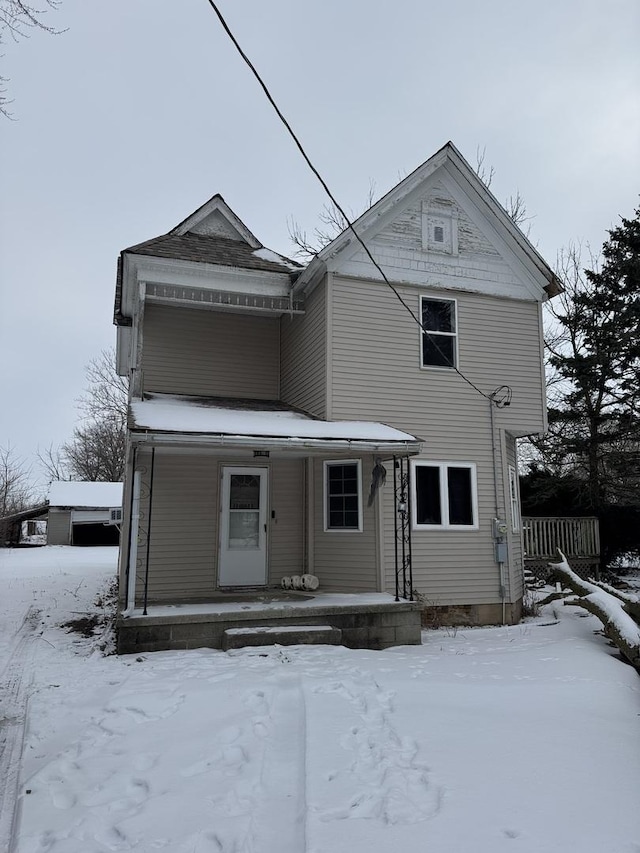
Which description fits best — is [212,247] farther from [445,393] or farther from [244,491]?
[445,393]

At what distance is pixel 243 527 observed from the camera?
11.0 m

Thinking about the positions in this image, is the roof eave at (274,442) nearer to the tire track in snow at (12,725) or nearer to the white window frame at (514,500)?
the tire track in snow at (12,725)

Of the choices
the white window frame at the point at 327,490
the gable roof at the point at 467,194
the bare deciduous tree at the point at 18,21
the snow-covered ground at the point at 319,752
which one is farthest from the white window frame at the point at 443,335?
the bare deciduous tree at the point at 18,21

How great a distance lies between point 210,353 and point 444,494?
5042mm

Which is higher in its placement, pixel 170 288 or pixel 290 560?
pixel 170 288

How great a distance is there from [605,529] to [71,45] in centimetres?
1788

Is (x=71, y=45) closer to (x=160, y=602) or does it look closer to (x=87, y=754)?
(x=87, y=754)

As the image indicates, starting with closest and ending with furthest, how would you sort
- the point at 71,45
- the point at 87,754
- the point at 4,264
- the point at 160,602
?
the point at 87,754 < the point at 71,45 < the point at 4,264 < the point at 160,602

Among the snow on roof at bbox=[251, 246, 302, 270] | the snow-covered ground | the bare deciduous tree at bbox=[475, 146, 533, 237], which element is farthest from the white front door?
the bare deciduous tree at bbox=[475, 146, 533, 237]

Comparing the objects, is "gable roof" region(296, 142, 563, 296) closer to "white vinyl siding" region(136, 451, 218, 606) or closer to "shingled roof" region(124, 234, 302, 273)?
"shingled roof" region(124, 234, 302, 273)

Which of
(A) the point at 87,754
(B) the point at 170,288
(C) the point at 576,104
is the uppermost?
(C) the point at 576,104

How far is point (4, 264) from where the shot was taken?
22.1 feet

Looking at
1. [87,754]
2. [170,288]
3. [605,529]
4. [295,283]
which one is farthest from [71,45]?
[605,529]

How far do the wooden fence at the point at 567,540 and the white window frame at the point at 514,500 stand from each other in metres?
5.16
